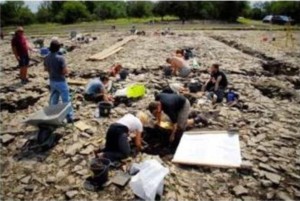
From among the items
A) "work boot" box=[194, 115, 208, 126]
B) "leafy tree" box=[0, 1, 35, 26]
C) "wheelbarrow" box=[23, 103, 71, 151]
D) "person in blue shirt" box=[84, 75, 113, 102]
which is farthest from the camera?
"leafy tree" box=[0, 1, 35, 26]

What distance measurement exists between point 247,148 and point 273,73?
8.67m

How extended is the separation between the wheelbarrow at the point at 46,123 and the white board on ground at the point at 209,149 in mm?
2663

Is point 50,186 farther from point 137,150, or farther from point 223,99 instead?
point 223,99

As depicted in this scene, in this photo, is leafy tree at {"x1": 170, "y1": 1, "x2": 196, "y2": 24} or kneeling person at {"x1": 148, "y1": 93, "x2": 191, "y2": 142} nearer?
kneeling person at {"x1": 148, "y1": 93, "x2": 191, "y2": 142}

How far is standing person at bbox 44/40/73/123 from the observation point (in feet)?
28.4

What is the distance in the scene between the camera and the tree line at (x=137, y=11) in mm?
61375

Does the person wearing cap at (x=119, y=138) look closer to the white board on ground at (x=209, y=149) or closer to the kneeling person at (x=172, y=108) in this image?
the kneeling person at (x=172, y=108)

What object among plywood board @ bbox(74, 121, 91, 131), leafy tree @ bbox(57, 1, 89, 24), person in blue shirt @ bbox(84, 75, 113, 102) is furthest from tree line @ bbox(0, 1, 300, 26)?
plywood board @ bbox(74, 121, 91, 131)

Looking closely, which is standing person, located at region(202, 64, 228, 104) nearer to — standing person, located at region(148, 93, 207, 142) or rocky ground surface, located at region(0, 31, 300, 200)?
rocky ground surface, located at region(0, 31, 300, 200)

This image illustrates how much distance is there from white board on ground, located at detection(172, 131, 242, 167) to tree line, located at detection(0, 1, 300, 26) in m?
47.7

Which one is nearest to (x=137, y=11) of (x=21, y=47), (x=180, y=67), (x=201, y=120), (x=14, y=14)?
(x=14, y=14)

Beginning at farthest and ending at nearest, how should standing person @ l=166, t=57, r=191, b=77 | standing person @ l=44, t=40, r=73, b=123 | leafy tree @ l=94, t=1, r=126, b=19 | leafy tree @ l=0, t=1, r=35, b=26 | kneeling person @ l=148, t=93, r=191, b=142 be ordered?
leafy tree @ l=94, t=1, r=126, b=19
leafy tree @ l=0, t=1, r=35, b=26
standing person @ l=166, t=57, r=191, b=77
standing person @ l=44, t=40, r=73, b=123
kneeling person @ l=148, t=93, r=191, b=142

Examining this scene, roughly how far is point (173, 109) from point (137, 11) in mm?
79922

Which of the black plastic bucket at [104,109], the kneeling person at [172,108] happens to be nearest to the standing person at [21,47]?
the black plastic bucket at [104,109]
